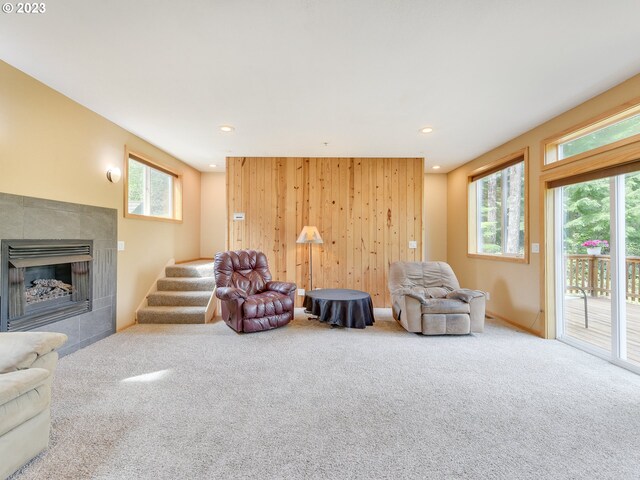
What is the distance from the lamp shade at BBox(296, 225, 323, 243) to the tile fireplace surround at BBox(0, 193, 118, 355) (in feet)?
8.38

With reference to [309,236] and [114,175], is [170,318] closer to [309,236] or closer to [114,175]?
[114,175]

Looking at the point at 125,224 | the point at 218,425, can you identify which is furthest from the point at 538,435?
the point at 125,224

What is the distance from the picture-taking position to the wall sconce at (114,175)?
12.1ft

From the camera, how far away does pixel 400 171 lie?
512 cm

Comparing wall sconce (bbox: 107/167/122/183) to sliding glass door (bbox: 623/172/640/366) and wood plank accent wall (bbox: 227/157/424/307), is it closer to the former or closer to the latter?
wood plank accent wall (bbox: 227/157/424/307)

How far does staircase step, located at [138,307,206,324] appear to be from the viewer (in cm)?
424

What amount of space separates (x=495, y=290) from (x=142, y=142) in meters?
5.91

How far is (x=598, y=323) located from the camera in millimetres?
3176

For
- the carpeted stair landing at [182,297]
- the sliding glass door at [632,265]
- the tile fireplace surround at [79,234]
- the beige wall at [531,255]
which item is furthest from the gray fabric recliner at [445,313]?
the tile fireplace surround at [79,234]

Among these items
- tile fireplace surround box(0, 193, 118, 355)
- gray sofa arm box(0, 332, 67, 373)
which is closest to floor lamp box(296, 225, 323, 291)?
tile fireplace surround box(0, 193, 118, 355)

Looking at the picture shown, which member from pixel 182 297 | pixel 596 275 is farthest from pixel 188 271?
pixel 596 275

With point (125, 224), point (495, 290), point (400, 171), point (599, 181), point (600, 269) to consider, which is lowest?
point (495, 290)

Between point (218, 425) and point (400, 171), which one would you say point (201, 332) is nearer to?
point (218, 425)

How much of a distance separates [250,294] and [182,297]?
1.14m
